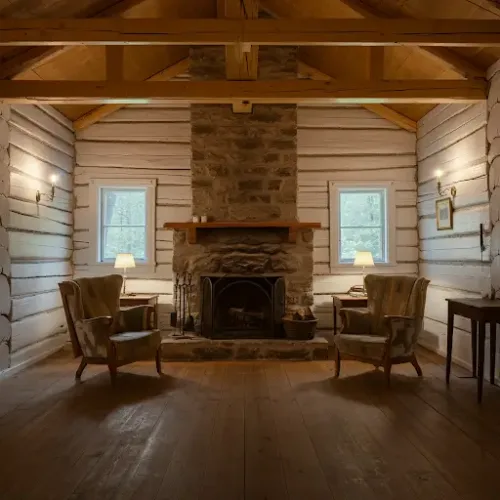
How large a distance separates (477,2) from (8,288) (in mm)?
4959

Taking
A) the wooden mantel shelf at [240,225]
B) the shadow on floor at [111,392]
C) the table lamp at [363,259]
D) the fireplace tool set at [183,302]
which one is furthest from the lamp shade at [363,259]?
the shadow on floor at [111,392]

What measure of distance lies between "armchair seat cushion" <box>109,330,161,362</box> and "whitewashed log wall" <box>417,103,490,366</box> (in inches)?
126

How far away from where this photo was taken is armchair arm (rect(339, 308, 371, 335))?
16.6 feet

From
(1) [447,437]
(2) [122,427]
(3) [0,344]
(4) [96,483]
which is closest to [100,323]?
(3) [0,344]

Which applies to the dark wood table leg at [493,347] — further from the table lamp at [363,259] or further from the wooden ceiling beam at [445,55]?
the wooden ceiling beam at [445,55]

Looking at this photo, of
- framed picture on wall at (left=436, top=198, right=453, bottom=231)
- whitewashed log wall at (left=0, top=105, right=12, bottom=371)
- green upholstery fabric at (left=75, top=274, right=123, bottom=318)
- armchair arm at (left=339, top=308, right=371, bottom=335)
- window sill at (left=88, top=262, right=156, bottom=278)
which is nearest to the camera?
whitewashed log wall at (left=0, top=105, right=12, bottom=371)

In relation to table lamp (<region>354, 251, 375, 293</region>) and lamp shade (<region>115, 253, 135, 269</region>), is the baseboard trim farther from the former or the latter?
table lamp (<region>354, 251, 375, 293</region>)

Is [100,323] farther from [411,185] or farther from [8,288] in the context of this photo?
[411,185]

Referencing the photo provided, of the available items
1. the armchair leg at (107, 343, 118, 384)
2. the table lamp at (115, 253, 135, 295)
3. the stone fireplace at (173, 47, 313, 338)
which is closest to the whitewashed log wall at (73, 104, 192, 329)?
the table lamp at (115, 253, 135, 295)

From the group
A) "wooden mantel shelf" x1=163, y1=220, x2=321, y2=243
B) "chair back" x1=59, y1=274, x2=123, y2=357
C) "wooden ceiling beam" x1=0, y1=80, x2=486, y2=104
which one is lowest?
"chair back" x1=59, y1=274, x2=123, y2=357

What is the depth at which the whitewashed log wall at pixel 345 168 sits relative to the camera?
7.02m

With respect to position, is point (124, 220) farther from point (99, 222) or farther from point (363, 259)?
point (363, 259)

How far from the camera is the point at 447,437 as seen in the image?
3.17 m

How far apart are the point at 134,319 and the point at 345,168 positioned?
145 inches
